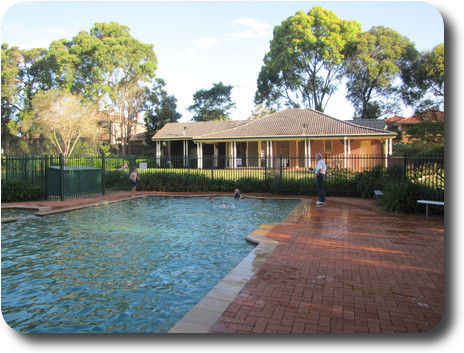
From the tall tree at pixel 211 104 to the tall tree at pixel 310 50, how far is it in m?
7.74

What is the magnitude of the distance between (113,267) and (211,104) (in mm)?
46280

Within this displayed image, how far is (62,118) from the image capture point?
35969mm

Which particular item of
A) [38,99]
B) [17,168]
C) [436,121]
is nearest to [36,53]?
[38,99]

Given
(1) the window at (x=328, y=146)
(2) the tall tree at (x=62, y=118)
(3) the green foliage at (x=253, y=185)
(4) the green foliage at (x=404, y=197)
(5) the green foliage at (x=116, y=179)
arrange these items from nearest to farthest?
(4) the green foliage at (x=404, y=197)
(3) the green foliage at (x=253, y=185)
(5) the green foliage at (x=116, y=179)
(1) the window at (x=328, y=146)
(2) the tall tree at (x=62, y=118)

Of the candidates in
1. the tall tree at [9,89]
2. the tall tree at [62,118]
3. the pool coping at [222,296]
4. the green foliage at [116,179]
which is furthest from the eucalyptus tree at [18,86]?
the pool coping at [222,296]

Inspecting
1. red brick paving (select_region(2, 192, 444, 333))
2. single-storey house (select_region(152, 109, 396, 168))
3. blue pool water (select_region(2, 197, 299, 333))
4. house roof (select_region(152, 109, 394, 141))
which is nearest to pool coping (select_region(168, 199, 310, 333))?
red brick paving (select_region(2, 192, 444, 333))

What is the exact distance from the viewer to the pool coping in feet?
10.9

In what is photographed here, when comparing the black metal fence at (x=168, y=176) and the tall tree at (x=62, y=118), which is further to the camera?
the tall tree at (x=62, y=118)

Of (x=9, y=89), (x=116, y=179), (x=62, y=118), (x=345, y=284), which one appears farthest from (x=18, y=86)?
(x=345, y=284)

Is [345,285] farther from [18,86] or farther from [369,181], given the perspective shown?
[18,86]

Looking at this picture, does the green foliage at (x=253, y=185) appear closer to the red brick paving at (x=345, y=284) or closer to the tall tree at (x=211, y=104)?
the red brick paving at (x=345, y=284)

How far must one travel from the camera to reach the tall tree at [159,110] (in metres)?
45.0

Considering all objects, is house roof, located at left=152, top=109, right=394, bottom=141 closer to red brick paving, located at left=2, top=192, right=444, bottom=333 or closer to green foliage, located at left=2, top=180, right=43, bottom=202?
green foliage, located at left=2, top=180, right=43, bottom=202

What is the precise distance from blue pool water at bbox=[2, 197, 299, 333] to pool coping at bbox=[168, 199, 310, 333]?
28 cm
